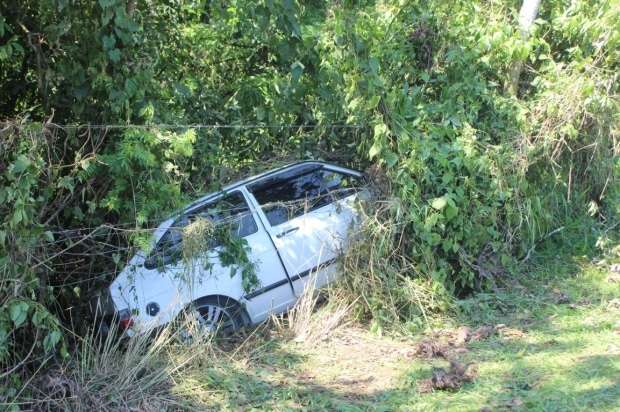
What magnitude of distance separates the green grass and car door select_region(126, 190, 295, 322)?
1.39 ft

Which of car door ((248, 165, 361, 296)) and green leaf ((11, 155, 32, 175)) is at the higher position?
green leaf ((11, 155, 32, 175))

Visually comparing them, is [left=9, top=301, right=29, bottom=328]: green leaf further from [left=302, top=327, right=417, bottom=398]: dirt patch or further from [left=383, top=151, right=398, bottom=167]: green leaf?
[left=383, top=151, right=398, bottom=167]: green leaf

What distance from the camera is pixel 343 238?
21.3 ft

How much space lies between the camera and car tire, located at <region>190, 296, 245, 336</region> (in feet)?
19.8

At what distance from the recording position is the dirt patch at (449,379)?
193 inches

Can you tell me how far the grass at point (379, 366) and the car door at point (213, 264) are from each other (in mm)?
348

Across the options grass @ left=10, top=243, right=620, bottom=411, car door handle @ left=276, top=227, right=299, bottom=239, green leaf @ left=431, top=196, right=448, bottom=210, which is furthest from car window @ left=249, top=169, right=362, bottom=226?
grass @ left=10, top=243, right=620, bottom=411

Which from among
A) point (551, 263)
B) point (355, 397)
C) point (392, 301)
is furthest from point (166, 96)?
point (551, 263)

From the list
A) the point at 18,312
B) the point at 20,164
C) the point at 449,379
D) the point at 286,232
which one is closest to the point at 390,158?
the point at 286,232

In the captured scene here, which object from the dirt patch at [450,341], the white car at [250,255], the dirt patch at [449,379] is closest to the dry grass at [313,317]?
the white car at [250,255]

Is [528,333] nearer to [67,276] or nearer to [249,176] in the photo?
[249,176]

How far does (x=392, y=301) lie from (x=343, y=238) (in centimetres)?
77

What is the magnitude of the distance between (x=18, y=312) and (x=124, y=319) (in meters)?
1.49

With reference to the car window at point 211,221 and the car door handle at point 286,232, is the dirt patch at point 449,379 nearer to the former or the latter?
the car door handle at point 286,232
